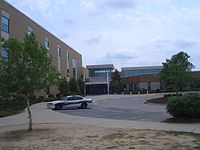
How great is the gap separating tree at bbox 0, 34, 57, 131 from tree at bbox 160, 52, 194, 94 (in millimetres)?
31051

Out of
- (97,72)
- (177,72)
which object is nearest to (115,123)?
(177,72)

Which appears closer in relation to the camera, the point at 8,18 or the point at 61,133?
the point at 61,133

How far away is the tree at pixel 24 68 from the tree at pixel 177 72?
3105cm

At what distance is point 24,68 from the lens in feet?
60.9

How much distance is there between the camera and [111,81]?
115625 millimetres

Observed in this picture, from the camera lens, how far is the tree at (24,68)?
60.6ft

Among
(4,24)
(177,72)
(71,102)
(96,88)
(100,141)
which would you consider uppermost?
(4,24)

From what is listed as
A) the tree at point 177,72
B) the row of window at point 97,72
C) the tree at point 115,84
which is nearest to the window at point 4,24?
the tree at point 177,72

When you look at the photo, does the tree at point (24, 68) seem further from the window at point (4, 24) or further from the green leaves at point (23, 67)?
the window at point (4, 24)

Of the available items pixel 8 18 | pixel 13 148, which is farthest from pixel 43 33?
pixel 13 148

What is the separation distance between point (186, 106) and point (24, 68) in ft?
27.7

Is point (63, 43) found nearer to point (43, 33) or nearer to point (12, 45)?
point (43, 33)

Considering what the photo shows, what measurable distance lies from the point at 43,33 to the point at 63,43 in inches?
738

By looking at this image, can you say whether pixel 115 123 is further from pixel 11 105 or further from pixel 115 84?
pixel 115 84
